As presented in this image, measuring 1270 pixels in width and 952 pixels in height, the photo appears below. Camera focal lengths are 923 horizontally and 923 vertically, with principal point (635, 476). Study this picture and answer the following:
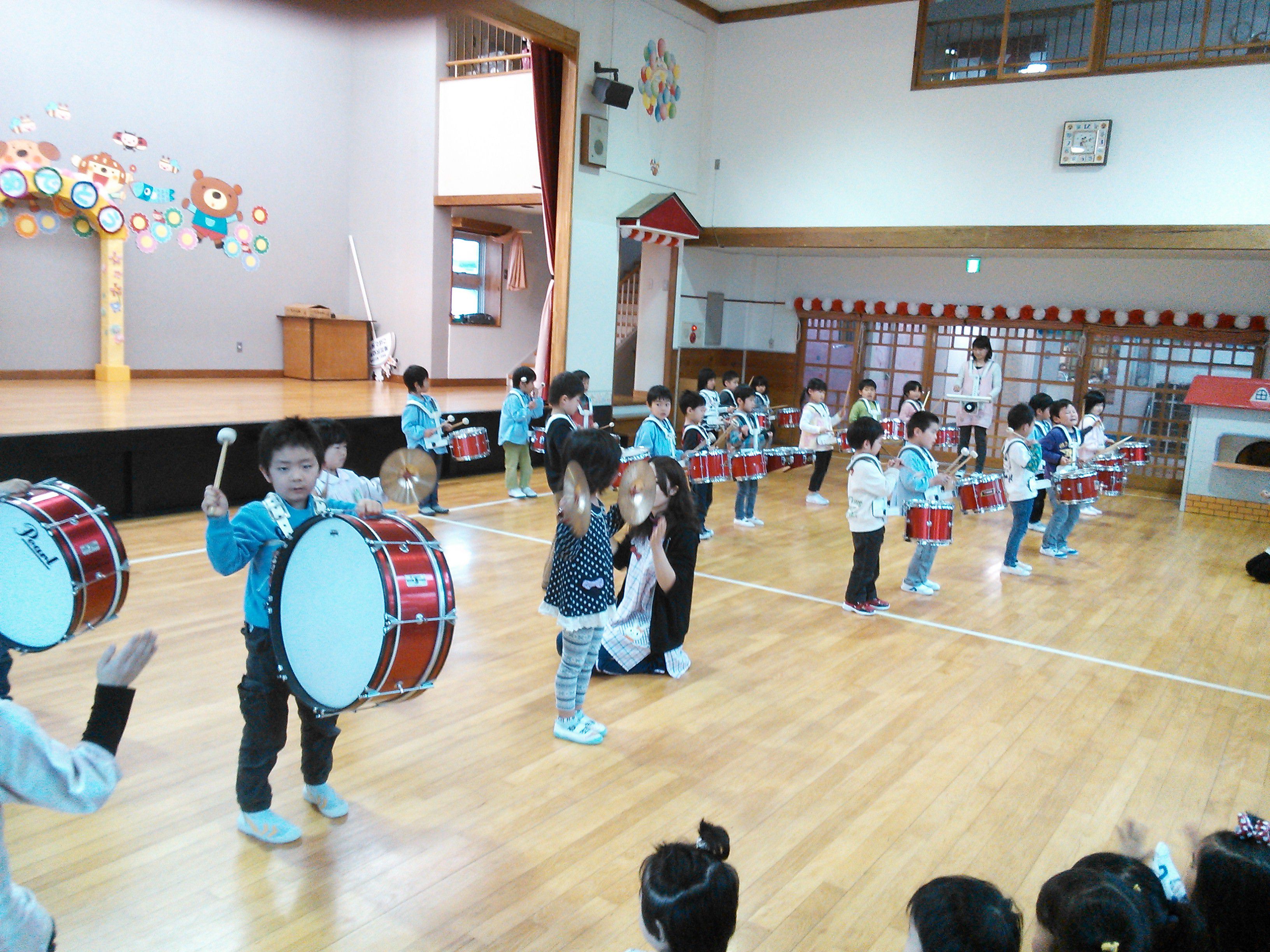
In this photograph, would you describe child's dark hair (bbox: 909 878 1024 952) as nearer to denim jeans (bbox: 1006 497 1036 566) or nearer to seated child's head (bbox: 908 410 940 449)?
seated child's head (bbox: 908 410 940 449)

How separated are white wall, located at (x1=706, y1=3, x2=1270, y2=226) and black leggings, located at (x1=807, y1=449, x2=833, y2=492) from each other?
125 inches

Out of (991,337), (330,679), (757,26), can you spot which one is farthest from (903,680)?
(757,26)

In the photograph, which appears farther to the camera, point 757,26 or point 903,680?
point 757,26

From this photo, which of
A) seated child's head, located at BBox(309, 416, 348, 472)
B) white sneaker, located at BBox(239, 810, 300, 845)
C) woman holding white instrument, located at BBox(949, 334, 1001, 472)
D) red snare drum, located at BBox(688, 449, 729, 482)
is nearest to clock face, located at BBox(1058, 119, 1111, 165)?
woman holding white instrument, located at BBox(949, 334, 1001, 472)

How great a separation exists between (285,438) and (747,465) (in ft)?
15.4

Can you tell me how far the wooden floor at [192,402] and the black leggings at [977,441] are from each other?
5.11m

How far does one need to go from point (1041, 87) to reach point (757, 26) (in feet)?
11.2

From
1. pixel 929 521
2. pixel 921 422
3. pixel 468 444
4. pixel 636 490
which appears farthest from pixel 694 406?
pixel 636 490

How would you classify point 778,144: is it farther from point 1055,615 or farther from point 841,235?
point 1055,615

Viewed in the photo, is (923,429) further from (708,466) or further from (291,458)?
(291,458)

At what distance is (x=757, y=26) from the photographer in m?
11.0

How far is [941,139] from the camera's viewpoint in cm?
996

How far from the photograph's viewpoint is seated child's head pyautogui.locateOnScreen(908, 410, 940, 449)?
5.21 meters

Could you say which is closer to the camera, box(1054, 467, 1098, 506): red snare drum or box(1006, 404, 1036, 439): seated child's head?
box(1006, 404, 1036, 439): seated child's head
